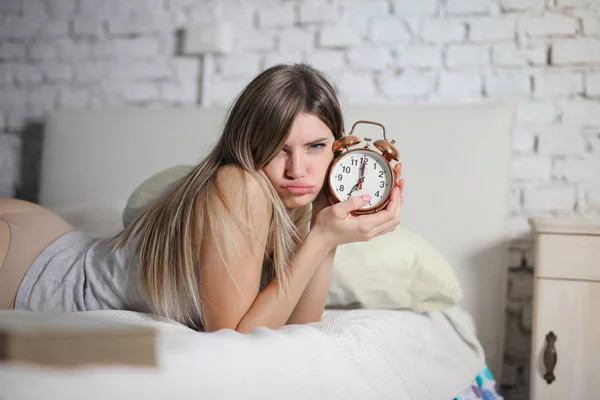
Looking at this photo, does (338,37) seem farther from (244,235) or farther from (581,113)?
(244,235)

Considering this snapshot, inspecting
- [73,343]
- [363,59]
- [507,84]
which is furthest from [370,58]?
[73,343]

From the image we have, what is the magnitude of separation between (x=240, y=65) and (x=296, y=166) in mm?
1358

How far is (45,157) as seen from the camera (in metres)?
2.60

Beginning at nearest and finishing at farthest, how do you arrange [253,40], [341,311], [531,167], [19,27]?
[341,311] < [531,167] < [253,40] < [19,27]

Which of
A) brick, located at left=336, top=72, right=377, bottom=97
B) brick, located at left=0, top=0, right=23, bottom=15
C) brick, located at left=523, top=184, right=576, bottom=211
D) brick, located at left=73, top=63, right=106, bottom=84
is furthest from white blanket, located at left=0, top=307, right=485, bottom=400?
brick, located at left=0, top=0, right=23, bottom=15

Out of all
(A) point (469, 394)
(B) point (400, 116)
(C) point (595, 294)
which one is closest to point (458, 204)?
(B) point (400, 116)

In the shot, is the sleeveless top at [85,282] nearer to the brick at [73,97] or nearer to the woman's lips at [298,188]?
the woman's lips at [298,188]

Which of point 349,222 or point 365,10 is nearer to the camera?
point 349,222

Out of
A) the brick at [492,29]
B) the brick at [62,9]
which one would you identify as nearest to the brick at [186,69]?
the brick at [62,9]

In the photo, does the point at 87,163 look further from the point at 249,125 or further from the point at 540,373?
the point at 540,373

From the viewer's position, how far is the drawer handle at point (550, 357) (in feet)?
5.72

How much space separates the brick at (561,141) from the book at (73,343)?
71.2 inches

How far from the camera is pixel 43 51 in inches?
113

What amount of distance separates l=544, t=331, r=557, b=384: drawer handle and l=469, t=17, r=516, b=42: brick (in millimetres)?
1082
